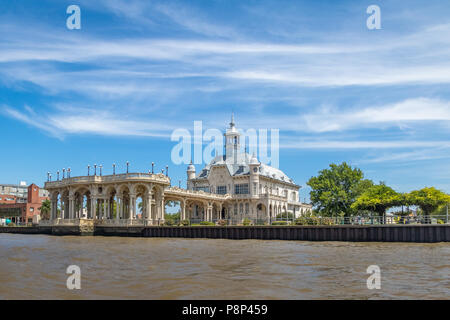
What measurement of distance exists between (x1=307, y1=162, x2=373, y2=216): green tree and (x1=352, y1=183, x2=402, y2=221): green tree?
9851 millimetres

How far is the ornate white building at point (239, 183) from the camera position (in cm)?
8731

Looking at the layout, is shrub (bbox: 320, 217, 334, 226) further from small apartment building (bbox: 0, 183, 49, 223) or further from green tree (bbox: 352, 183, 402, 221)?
small apartment building (bbox: 0, 183, 49, 223)

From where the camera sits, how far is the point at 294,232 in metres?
48.4

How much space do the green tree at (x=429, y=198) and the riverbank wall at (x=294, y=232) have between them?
10.0m

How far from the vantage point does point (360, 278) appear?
17453 millimetres

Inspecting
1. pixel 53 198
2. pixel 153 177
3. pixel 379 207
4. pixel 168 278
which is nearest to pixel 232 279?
pixel 168 278

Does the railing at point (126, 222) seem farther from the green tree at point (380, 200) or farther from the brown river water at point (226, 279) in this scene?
the brown river water at point (226, 279)

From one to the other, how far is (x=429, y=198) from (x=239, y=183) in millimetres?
44350

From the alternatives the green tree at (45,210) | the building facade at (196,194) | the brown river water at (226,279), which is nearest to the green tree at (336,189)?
the building facade at (196,194)

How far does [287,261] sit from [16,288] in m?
13.7

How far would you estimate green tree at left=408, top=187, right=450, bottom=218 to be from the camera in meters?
50.3

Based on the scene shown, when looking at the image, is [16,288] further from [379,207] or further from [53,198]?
[53,198]

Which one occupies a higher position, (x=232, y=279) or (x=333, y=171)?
(x=333, y=171)

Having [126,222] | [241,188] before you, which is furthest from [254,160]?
[126,222]
